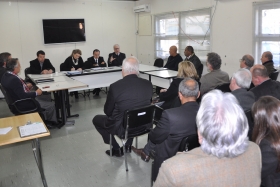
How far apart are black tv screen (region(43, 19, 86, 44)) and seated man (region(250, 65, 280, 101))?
5.95 meters

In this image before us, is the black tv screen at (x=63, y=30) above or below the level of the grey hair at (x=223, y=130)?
above

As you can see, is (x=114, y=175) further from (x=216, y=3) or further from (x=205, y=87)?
(x=216, y=3)

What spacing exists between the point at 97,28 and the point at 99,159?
5.78 meters

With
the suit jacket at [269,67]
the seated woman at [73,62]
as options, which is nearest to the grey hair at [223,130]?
the suit jacket at [269,67]

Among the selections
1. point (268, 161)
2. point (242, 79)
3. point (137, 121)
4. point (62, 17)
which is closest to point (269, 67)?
point (242, 79)

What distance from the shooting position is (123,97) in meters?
2.92

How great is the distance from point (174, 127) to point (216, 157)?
0.97 metres

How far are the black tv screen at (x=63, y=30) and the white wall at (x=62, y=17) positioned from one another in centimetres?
14

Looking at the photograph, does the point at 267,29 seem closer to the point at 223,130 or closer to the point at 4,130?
the point at 223,130

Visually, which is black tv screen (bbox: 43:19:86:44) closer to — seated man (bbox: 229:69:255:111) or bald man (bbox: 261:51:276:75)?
bald man (bbox: 261:51:276:75)

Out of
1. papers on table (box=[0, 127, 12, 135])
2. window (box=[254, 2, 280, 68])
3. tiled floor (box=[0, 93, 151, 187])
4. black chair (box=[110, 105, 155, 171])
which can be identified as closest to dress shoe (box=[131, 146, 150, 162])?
tiled floor (box=[0, 93, 151, 187])

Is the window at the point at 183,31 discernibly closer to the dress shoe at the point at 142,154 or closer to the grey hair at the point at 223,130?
the dress shoe at the point at 142,154

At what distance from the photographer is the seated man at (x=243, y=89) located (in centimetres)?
264

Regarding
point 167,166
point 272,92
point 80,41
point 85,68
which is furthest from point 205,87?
point 80,41
